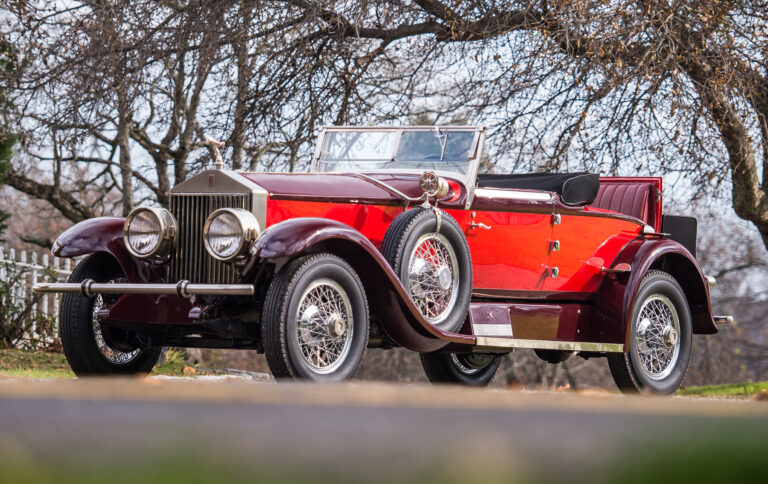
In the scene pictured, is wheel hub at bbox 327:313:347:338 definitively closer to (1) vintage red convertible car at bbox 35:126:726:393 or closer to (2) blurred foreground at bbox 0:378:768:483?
(1) vintage red convertible car at bbox 35:126:726:393

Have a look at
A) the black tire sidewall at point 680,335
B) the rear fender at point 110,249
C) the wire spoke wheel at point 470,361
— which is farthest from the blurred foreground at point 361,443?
the wire spoke wheel at point 470,361

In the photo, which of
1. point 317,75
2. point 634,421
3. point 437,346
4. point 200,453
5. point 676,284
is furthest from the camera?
point 317,75

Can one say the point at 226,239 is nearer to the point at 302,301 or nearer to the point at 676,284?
the point at 302,301

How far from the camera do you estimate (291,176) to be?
A: 5.68 m

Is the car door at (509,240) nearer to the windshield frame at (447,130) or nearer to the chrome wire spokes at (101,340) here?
the windshield frame at (447,130)

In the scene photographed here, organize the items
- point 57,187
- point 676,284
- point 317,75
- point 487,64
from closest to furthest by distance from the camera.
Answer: point 676,284
point 487,64
point 317,75
point 57,187

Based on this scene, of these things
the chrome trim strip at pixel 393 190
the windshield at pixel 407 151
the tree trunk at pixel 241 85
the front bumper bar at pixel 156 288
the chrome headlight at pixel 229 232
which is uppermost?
the tree trunk at pixel 241 85

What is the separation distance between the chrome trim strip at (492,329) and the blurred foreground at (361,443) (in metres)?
4.38

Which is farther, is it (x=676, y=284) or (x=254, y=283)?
(x=676, y=284)

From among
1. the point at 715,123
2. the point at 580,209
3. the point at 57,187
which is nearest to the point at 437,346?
the point at 580,209

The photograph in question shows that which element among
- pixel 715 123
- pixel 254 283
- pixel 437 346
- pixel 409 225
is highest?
pixel 715 123

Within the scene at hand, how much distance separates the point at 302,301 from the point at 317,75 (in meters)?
7.39

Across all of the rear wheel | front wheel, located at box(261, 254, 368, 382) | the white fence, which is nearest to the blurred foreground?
front wheel, located at box(261, 254, 368, 382)

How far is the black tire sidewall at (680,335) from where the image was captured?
6809 millimetres
